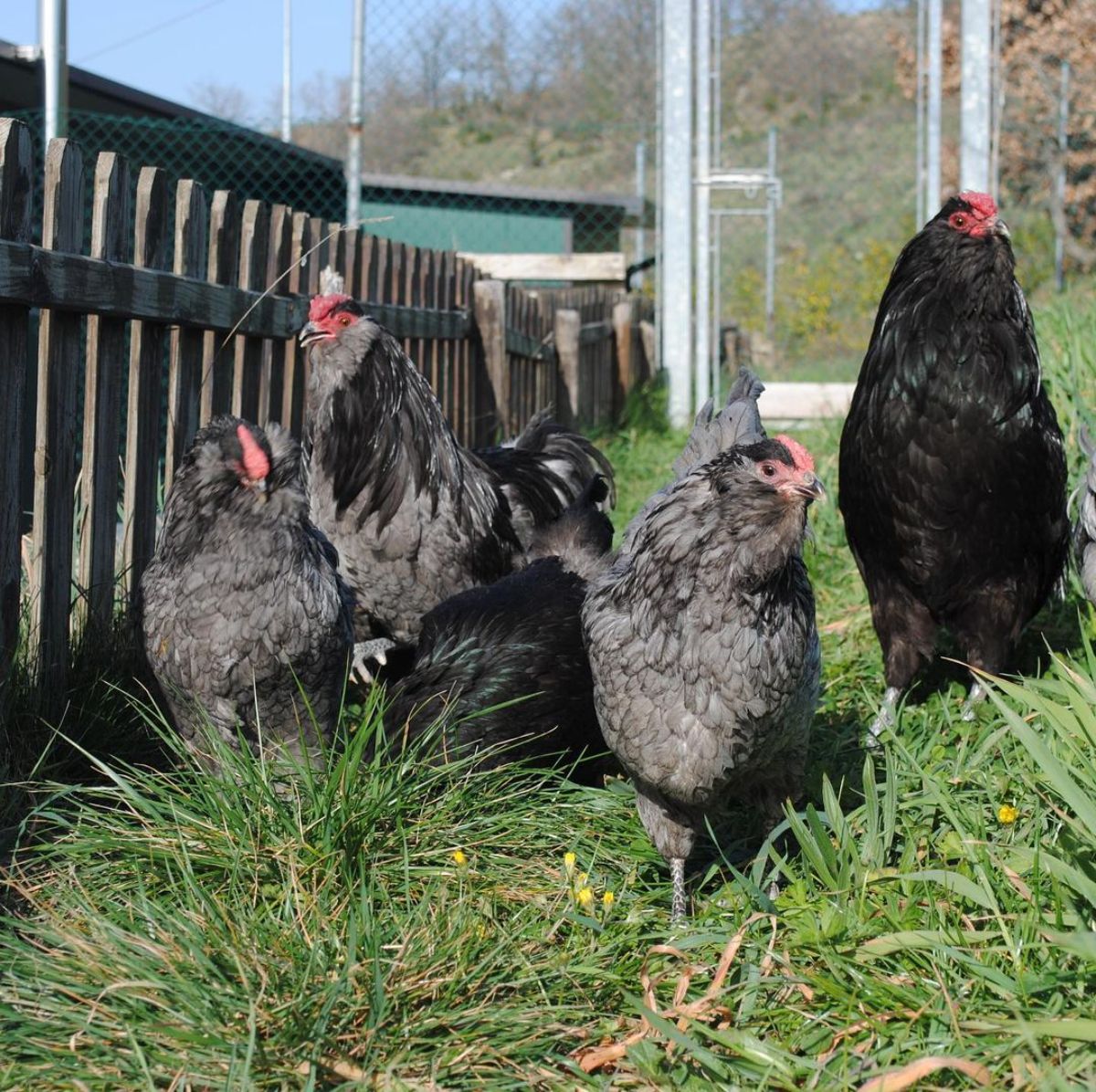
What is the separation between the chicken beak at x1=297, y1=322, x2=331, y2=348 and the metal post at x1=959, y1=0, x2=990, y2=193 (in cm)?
551

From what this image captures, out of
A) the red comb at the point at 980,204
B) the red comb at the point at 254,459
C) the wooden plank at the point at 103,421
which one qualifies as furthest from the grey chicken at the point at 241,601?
the red comb at the point at 980,204

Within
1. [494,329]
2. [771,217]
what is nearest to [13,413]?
[494,329]

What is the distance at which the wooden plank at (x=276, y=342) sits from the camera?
5055mm

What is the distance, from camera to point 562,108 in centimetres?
3073

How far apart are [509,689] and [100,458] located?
1495mm

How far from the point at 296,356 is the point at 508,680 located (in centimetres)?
228

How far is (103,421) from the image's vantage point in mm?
4012

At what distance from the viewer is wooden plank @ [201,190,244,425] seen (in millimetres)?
4555

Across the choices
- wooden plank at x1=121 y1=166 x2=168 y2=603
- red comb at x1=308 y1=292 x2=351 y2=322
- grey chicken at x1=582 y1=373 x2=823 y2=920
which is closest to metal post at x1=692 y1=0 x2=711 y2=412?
red comb at x1=308 y1=292 x2=351 y2=322

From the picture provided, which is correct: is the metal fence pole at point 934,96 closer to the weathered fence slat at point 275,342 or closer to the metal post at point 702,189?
the metal post at point 702,189

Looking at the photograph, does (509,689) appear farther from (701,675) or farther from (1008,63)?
(1008,63)

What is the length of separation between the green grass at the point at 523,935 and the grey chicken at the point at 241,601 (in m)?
0.21

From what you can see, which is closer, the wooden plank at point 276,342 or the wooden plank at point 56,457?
the wooden plank at point 56,457

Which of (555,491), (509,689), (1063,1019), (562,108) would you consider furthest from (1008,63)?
(1063,1019)
